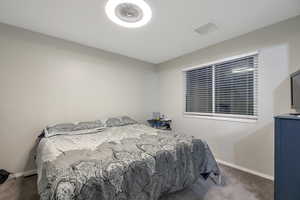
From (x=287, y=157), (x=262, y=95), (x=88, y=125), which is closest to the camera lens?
(x=287, y=157)

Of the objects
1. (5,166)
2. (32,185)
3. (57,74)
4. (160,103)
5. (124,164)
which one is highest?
(57,74)

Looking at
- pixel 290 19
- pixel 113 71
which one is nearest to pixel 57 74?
pixel 113 71

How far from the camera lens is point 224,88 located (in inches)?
103

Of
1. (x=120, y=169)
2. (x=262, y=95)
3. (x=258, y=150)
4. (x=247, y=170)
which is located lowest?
(x=247, y=170)

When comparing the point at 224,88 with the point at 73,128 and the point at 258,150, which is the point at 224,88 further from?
the point at 73,128

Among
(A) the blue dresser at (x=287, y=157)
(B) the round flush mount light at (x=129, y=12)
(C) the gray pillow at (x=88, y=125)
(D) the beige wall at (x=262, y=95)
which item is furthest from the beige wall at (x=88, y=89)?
(B) the round flush mount light at (x=129, y=12)

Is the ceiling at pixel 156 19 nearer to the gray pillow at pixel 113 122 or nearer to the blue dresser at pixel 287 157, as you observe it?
the blue dresser at pixel 287 157

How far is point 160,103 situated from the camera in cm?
390

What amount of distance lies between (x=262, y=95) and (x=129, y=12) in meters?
2.34

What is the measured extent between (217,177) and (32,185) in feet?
8.91

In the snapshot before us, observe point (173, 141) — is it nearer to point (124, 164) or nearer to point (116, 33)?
point (124, 164)

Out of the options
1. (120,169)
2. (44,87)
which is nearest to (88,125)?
(44,87)

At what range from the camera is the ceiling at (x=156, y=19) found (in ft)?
5.31

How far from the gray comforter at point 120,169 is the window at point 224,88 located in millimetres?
1143
